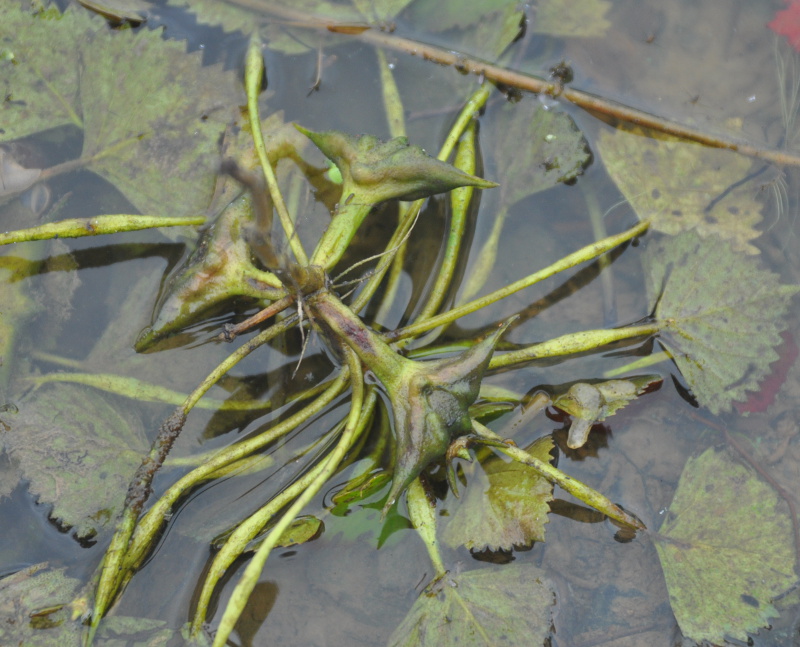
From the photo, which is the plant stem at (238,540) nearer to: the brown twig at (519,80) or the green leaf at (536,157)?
the green leaf at (536,157)

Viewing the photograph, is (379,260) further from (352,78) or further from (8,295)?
(8,295)

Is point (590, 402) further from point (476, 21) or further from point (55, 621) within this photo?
point (55, 621)

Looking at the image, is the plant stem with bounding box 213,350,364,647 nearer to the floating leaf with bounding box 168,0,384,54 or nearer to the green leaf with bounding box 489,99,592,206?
the green leaf with bounding box 489,99,592,206

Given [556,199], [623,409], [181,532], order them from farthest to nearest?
[556,199] < [623,409] < [181,532]

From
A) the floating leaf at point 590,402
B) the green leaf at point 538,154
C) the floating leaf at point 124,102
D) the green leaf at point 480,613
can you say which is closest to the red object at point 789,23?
the green leaf at point 538,154

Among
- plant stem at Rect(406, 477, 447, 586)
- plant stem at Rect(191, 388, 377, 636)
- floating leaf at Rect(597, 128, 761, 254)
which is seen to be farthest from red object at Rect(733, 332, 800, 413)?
plant stem at Rect(191, 388, 377, 636)

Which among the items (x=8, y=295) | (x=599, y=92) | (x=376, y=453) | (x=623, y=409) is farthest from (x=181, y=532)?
(x=599, y=92)
